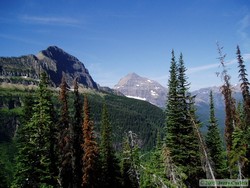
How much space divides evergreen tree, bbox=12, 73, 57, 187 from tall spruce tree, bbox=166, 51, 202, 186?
13.8 metres

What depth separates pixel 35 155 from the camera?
117 ft

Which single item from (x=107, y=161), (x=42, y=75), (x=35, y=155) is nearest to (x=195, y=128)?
(x=35, y=155)

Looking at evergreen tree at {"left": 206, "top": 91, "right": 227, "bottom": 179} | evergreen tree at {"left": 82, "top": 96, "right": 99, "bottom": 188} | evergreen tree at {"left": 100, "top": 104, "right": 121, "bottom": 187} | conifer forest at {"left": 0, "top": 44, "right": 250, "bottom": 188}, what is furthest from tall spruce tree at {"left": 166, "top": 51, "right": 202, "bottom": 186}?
evergreen tree at {"left": 100, "top": 104, "right": 121, "bottom": 187}

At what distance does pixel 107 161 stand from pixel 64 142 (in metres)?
17.0

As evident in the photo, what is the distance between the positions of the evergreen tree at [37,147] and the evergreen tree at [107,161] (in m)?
16.8

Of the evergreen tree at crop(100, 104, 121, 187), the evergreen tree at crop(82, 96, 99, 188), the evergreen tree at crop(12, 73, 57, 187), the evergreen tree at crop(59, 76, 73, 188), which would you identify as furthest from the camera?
the evergreen tree at crop(100, 104, 121, 187)

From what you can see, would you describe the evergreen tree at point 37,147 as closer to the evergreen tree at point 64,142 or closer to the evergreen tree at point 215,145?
the evergreen tree at point 64,142

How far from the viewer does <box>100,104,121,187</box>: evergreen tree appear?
2140 inches

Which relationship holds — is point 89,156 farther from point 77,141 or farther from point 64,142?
point 64,142

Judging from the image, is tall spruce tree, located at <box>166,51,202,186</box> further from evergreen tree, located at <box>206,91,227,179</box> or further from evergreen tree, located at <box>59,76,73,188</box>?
evergreen tree, located at <box>206,91,227,179</box>

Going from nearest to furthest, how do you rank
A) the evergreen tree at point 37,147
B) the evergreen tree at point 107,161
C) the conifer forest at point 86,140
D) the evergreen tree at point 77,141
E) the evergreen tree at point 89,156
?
the conifer forest at point 86,140, the evergreen tree at point 37,147, the evergreen tree at point 89,156, the evergreen tree at point 77,141, the evergreen tree at point 107,161

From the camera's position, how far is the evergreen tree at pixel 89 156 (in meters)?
43.2

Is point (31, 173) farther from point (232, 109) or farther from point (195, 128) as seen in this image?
point (232, 109)

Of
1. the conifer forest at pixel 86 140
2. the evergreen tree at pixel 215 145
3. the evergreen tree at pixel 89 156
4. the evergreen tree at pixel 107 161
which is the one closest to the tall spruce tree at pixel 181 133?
the conifer forest at pixel 86 140
